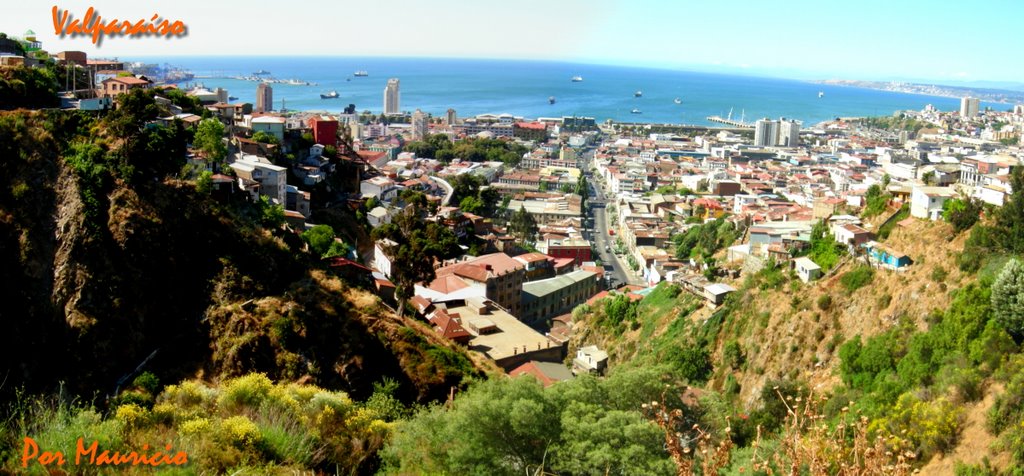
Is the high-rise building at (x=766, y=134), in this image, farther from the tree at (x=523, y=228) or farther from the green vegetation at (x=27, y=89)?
the green vegetation at (x=27, y=89)

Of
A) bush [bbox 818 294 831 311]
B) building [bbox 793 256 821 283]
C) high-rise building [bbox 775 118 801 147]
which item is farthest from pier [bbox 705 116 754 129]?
bush [bbox 818 294 831 311]

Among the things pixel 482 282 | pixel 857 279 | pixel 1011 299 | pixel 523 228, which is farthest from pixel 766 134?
pixel 1011 299

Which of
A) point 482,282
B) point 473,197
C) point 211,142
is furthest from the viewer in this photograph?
point 473,197

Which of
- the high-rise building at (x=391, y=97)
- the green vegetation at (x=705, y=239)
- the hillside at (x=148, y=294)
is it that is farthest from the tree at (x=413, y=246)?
the high-rise building at (x=391, y=97)

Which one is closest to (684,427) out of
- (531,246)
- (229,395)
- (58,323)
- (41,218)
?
(229,395)

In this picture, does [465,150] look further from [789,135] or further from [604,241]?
[789,135]

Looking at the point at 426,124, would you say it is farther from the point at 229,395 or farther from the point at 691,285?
the point at 229,395
